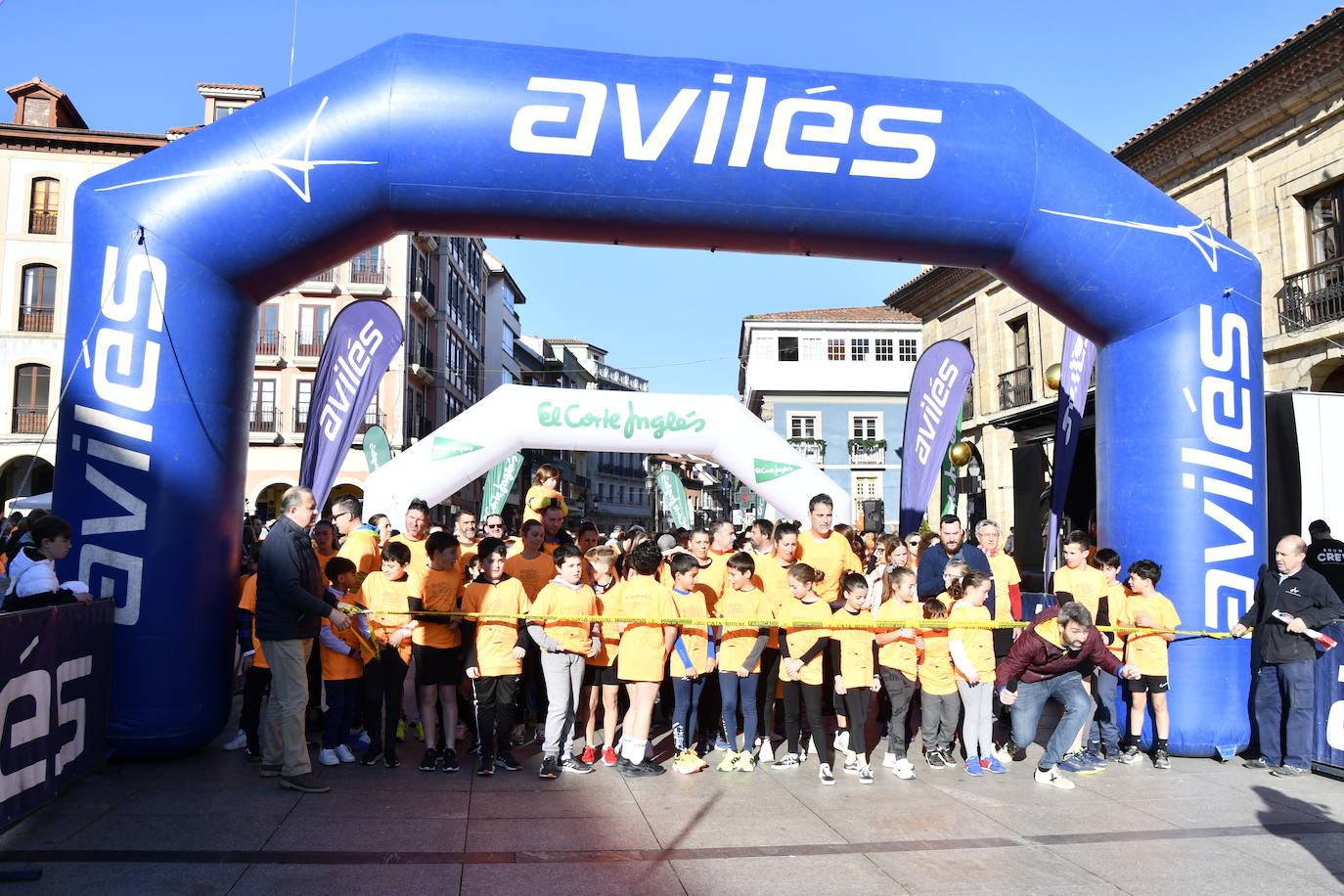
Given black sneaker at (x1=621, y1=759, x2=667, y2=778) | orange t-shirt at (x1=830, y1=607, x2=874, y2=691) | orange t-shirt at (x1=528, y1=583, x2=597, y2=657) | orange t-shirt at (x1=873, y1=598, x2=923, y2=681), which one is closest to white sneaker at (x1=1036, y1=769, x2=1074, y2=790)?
orange t-shirt at (x1=873, y1=598, x2=923, y2=681)

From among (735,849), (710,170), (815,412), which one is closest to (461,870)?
(735,849)

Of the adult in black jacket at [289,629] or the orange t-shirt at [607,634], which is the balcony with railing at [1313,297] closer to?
the orange t-shirt at [607,634]

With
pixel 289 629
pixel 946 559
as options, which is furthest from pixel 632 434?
pixel 289 629

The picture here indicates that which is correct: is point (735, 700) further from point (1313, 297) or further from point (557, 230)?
point (1313, 297)

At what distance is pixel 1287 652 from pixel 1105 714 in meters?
1.34

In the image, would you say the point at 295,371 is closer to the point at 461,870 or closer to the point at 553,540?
the point at 553,540

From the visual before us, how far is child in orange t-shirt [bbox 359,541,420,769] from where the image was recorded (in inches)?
279

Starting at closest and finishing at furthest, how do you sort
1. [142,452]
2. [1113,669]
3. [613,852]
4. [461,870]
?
[461,870] < [613,852] < [142,452] < [1113,669]

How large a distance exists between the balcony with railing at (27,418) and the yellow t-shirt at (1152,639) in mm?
34055

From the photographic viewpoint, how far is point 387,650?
7.14 m

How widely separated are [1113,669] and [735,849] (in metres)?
3.38

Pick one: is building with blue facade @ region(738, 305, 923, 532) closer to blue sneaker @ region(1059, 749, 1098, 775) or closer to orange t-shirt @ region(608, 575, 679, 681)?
blue sneaker @ region(1059, 749, 1098, 775)

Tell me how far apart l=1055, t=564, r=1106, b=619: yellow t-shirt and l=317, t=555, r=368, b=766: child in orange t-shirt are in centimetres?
532

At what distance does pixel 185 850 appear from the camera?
16.4 ft
